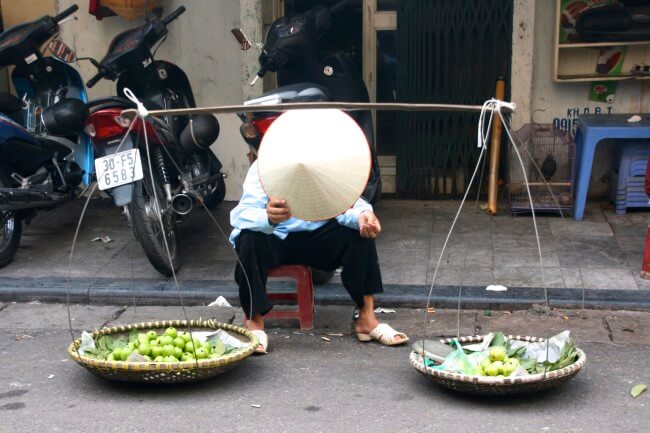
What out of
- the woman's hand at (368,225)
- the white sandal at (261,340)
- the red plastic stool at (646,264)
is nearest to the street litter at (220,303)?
the white sandal at (261,340)

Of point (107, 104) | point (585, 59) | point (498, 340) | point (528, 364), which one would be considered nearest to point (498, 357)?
point (528, 364)

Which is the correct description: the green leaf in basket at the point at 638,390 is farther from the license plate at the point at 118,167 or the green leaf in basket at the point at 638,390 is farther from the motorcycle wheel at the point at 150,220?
the license plate at the point at 118,167

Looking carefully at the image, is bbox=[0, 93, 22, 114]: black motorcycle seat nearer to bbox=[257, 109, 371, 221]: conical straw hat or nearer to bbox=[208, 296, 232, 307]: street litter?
bbox=[208, 296, 232, 307]: street litter

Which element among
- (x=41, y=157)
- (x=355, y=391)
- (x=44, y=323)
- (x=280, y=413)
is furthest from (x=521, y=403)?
(x=41, y=157)

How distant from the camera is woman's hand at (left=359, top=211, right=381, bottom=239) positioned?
4.46 meters

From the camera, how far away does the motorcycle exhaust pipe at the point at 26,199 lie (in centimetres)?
584

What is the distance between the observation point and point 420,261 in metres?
6.04

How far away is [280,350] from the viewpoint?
469cm

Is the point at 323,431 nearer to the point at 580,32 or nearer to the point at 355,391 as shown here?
the point at 355,391

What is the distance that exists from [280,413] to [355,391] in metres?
0.40

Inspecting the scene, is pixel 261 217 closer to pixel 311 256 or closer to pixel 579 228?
pixel 311 256

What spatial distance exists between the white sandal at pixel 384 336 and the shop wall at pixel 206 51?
305cm

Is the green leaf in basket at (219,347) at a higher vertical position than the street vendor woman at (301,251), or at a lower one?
lower

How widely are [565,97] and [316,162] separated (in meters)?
3.81
